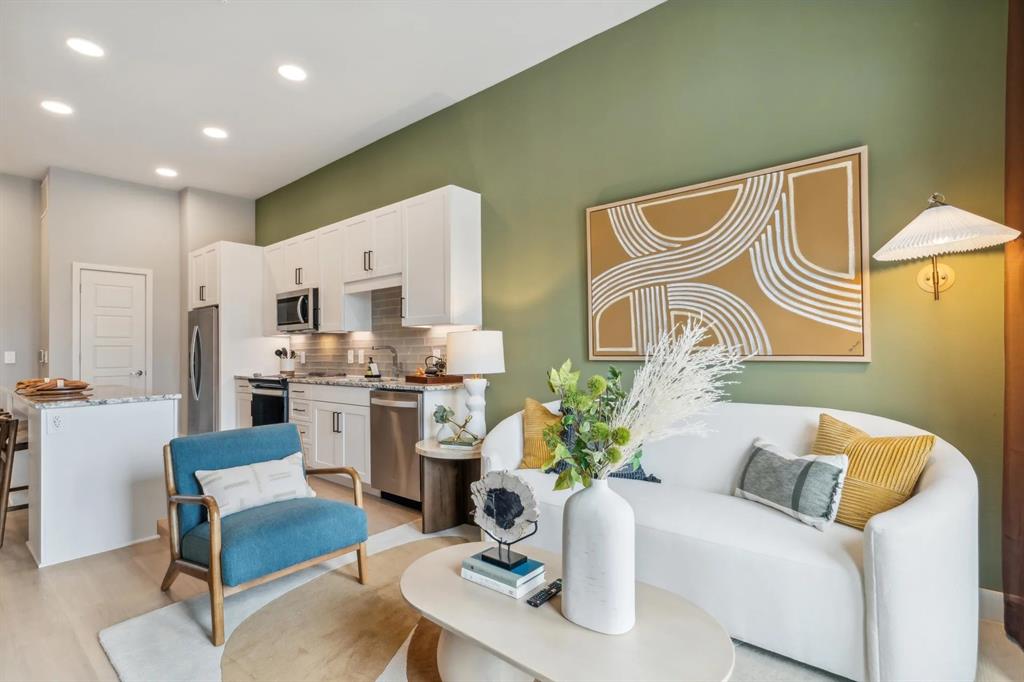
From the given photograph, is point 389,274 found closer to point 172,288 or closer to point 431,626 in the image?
point 431,626

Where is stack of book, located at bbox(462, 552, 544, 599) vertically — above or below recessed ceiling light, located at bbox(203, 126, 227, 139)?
below

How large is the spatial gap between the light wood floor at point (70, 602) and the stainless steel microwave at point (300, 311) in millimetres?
2461

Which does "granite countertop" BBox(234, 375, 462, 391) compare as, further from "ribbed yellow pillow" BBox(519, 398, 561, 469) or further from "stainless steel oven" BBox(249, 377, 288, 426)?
"ribbed yellow pillow" BBox(519, 398, 561, 469)

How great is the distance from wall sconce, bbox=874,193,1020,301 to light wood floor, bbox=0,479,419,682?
3.44 metres

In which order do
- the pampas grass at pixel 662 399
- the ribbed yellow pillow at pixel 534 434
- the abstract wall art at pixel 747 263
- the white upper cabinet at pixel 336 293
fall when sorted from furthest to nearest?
1. the white upper cabinet at pixel 336 293
2. the ribbed yellow pillow at pixel 534 434
3. the abstract wall art at pixel 747 263
4. the pampas grass at pixel 662 399

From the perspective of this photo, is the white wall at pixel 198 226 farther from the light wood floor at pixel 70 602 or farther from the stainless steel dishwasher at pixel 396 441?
the stainless steel dishwasher at pixel 396 441

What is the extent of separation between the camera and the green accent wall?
7.39ft

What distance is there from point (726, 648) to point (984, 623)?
168 cm

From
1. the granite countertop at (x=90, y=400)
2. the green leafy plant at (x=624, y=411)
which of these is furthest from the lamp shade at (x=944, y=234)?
the granite countertop at (x=90, y=400)

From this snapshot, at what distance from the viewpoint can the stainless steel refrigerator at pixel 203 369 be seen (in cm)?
569

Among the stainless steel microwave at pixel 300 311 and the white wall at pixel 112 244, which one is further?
the white wall at pixel 112 244

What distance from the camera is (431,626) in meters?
2.23

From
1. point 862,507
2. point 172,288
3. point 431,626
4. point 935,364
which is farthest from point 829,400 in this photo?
point 172,288

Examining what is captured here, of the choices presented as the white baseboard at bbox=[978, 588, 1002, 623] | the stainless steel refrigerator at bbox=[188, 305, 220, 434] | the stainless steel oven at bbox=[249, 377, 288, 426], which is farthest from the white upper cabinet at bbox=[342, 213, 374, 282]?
the white baseboard at bbox=[978, 588, 1002, 623]
